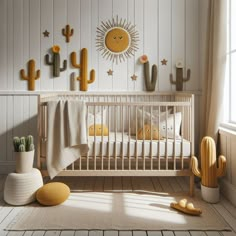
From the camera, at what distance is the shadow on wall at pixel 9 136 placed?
11.2ft

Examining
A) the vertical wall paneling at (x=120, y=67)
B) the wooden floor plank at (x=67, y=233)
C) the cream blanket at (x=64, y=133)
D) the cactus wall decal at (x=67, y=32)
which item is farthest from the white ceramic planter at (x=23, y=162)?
the cactus wall decal at (x=67, y=32)

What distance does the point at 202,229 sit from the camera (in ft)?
6.48

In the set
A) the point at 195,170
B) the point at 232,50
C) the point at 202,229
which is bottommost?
the point at 202,229

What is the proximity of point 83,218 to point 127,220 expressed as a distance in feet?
0.98

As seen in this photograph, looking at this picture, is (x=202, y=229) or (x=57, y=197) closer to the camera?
(x=202, y=229)

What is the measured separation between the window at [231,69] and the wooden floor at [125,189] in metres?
0.73

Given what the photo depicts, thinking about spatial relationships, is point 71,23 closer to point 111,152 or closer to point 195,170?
point 111,152

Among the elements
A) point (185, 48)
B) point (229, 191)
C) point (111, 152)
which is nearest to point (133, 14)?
point (185, 48)

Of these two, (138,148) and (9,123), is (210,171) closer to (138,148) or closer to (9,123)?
(138,148)

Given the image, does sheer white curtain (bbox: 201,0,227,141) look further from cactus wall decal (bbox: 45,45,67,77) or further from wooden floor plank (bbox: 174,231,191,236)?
cactus wall decal (bbox: 45,45,67,77)

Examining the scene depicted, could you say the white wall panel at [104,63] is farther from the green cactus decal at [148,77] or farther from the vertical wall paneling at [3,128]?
the vertical wall paneling at [3,128]

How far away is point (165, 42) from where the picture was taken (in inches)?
134

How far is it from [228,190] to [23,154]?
1.65m

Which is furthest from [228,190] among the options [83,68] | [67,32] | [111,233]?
[67,32]
